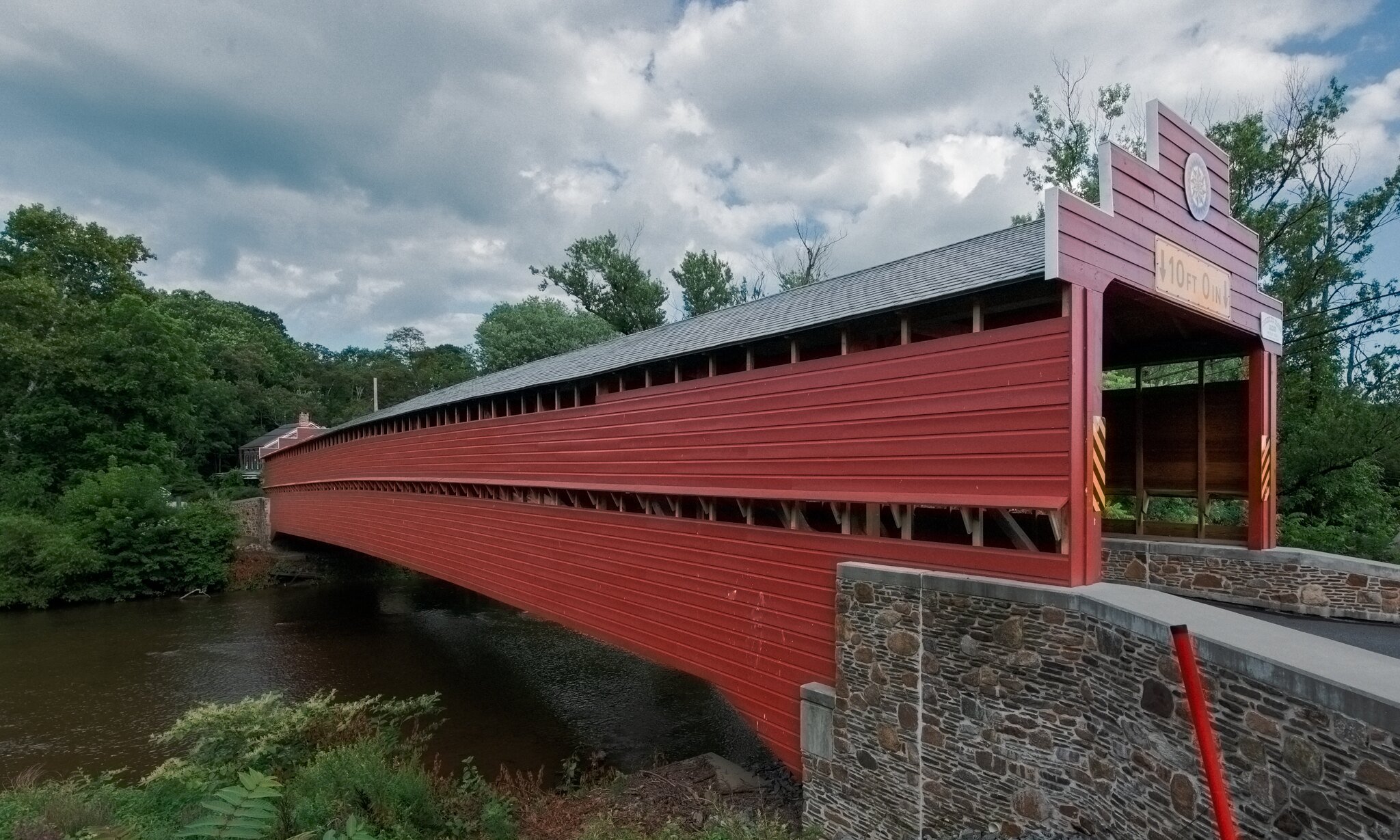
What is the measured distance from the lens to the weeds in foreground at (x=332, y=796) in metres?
6.54

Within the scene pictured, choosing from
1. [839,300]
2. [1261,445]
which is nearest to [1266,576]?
[1261,445]

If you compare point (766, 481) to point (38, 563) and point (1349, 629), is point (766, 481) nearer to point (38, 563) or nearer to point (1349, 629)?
point (1349, 629)

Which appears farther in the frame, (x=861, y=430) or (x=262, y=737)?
(x=262, y=737)

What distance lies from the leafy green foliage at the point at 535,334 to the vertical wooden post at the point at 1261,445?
27759mm

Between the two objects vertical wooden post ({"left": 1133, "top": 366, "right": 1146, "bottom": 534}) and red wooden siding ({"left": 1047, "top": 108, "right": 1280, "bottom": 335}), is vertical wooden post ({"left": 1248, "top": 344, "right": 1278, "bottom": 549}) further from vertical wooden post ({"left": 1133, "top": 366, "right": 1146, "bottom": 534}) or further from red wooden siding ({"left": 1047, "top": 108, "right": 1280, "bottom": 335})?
vertical wooden post ({"left": 1133, "top": 366, "right": 1146, "bottom": 534})

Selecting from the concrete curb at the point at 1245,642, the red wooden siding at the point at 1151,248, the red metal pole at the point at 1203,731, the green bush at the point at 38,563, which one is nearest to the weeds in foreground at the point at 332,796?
the concrete curb at the point at 1245,642

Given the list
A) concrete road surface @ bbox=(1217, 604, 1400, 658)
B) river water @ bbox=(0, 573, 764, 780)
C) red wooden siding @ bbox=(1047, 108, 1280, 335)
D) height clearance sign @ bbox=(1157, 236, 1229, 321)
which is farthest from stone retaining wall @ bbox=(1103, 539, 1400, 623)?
river water @ bbox=(0, 573, 764, 780)

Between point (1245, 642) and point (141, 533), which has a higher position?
point (1245, 642)

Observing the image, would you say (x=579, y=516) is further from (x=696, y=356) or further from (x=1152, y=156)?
Answer: (x=1152, y=156)

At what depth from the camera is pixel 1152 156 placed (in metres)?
5.74

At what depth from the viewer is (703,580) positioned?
749cm

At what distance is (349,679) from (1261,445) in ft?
51.5

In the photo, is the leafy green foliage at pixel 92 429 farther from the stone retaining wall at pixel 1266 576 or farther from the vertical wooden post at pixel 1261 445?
the vertical wooden post at pixel 1261 445

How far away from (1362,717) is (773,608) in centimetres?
441
